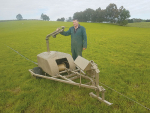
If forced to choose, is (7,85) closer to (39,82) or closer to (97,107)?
(39,82)

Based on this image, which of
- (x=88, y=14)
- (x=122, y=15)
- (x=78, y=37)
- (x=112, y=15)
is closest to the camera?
(x=78, y=37)

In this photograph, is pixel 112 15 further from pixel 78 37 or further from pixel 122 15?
pixel 78 37

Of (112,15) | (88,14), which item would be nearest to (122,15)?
(112,15)

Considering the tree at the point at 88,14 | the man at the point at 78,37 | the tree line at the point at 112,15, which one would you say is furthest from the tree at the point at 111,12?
the man at the point at 78,37

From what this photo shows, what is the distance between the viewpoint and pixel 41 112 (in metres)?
2.86

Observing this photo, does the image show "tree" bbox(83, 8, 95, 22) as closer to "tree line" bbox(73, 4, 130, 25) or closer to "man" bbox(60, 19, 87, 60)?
"tree line" bbox(73, 4, 130, 25)

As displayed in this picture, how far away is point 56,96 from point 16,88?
161 centimetres

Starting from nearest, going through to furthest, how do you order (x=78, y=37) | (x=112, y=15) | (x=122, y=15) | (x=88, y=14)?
1. (x=78, y=37)
2. (x=122, y=15)
3. (x=112, y=15)
4. (x=88, y=14)

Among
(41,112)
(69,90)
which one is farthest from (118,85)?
(41,112)

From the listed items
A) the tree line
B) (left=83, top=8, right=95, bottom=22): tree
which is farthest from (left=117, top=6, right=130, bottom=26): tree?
(left=83, top=8, right=95, bottom=22): tree

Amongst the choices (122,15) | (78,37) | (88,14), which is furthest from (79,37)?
(88,14)

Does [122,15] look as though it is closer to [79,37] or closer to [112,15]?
[112,15]

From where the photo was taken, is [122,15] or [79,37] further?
[122,15]

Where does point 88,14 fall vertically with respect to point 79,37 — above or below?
above
